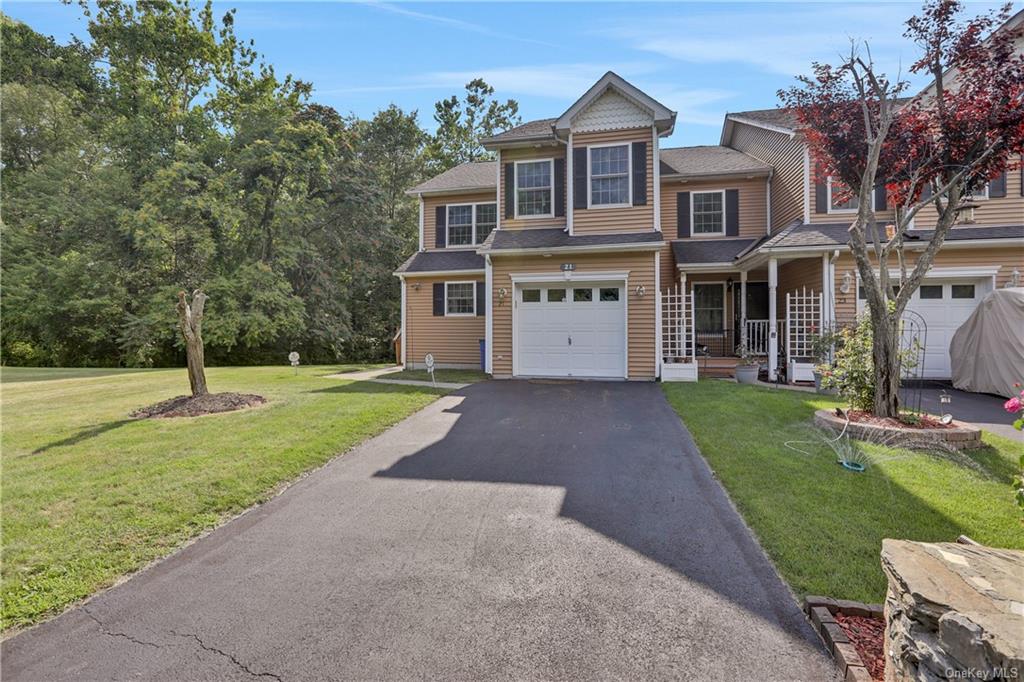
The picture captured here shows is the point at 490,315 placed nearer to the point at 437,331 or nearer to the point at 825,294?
the point at 437,331

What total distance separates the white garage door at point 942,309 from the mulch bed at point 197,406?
48.2ft

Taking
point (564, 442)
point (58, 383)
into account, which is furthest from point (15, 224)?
point (564, 442)

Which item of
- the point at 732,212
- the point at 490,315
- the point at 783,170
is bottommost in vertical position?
the point at 490,315

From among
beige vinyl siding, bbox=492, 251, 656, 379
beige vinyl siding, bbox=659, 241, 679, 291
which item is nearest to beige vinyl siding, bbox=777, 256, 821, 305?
beige vinyl siding, bbox=659, 241, 679, 291

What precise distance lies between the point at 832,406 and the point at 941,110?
180 inches

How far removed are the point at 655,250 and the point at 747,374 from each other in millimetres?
3682

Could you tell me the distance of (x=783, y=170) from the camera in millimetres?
12984

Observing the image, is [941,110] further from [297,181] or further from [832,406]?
[297,181]

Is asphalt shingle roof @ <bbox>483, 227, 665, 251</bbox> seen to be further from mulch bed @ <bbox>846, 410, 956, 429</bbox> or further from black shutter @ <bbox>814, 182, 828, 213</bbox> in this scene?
mulch bed @ <bbox>846, 410, 956, 429</bbox>

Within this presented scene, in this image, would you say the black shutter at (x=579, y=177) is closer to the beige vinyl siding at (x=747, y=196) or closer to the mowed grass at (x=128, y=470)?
the beige vinyl siding at (x=747, y=196)

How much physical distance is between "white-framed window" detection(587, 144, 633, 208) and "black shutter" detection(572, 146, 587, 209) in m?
0.13

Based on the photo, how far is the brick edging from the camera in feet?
7.22

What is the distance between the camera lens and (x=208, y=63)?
21891 mm

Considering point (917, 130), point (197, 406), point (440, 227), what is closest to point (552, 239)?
point (440, 227)
